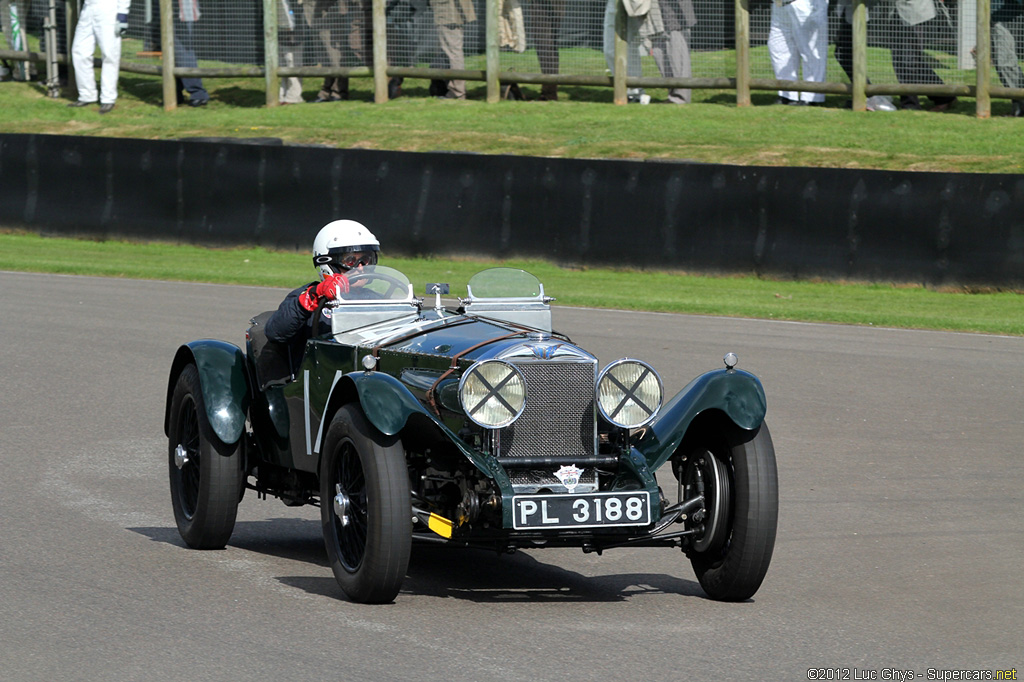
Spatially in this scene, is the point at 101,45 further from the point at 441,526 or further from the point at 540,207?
the point at 441,526

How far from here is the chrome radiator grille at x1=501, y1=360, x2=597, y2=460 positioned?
621cm

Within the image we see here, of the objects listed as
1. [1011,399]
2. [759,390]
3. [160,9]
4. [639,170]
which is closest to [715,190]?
[639,170]

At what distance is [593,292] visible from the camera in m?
17.2

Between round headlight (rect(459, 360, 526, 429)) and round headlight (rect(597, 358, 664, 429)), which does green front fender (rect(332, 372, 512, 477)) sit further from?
round headlight (rect(597, 358, 664, 429))

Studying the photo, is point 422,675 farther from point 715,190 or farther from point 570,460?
point 715,190

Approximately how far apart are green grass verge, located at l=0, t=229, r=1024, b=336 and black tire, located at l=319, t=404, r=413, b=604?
33.0ft

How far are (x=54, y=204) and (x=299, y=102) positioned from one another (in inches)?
275

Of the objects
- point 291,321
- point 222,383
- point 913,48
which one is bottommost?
point 222,383

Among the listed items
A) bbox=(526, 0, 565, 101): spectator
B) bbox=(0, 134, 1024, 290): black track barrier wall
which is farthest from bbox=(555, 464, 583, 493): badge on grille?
bbox=(526, 0, 565, 101): spectator

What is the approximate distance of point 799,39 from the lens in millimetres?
22812

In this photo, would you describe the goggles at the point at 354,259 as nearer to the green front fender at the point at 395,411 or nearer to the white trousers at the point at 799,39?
the green front fender at the point at 395,411

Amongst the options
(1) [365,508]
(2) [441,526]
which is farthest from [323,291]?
(2) [441,526]

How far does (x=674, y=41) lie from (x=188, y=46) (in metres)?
8.99

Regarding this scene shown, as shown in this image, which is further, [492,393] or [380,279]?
[380,279]
